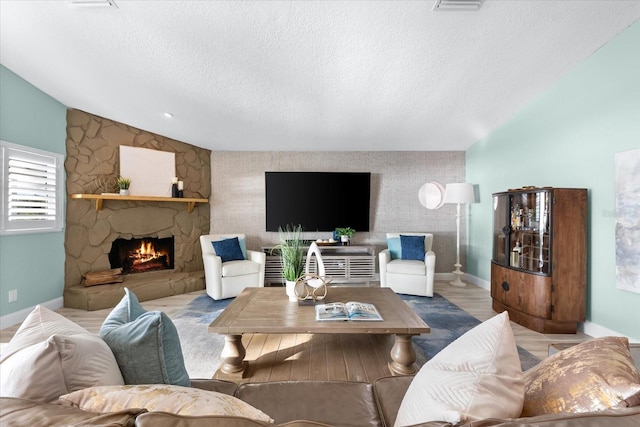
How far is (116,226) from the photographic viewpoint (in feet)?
13.8

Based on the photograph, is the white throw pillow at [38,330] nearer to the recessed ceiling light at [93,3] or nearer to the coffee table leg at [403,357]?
the coffee table leg at [403,357]

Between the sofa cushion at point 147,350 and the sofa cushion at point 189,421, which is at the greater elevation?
the sofa cushion at point 189,421

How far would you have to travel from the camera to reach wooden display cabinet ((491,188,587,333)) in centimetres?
290

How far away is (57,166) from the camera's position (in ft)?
12.1

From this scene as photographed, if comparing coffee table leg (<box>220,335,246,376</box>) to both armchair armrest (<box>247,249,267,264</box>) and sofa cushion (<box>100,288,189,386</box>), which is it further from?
armchair armrest (<box>247,249,267,264</box>)

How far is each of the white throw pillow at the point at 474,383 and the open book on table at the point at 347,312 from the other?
131cm

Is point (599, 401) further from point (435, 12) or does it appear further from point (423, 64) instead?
point (423, 64)

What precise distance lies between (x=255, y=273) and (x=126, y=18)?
121 inches

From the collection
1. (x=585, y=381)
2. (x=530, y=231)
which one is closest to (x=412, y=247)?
(x=530, y=231)

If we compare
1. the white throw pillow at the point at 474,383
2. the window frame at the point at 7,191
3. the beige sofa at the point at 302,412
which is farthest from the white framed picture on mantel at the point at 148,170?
the white throw pillow at the point at 474,383

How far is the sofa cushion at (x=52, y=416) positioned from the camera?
0.49 m

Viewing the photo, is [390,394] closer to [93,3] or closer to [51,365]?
[51,365]

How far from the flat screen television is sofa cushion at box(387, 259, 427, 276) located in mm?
1155

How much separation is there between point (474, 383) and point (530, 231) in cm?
312
